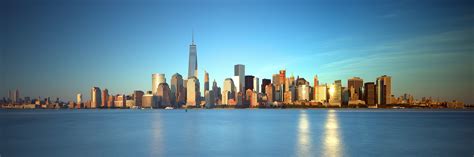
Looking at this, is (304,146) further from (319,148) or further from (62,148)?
(62,148)

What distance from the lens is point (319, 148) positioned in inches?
1506

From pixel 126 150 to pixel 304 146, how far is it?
19.2 m

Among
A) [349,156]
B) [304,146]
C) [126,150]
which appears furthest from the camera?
[304,146]

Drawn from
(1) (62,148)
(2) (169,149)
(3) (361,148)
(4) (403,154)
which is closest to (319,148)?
(3) (361,148)

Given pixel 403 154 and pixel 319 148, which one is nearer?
pixel 403 154

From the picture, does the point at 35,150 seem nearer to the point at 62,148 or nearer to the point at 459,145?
the point at 62,148

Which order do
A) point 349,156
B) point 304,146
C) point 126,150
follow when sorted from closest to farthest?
1. point 349,156
2. point 126,150
3. point 304,146

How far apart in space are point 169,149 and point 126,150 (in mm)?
4368

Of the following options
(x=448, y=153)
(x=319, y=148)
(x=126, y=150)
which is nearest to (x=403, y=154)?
(x=448, y=153)

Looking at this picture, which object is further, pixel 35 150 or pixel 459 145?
pixel 459 145

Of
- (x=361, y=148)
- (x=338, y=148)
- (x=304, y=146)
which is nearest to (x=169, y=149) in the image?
(x=304, y=146)

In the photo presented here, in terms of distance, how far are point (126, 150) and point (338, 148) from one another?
2233 centimetres

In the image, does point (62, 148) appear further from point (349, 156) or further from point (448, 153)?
point (448, 153)

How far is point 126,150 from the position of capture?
3712 centimetres
